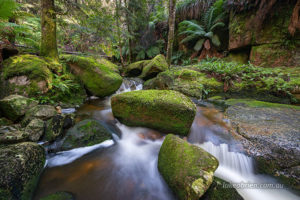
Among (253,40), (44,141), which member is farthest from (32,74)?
(253,40)

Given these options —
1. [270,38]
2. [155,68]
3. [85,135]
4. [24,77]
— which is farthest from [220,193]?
[270,38]

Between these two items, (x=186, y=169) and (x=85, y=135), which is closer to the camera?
(x=186, y=169)

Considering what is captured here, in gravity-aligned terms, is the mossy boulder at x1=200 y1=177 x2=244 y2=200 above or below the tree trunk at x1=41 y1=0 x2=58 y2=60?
below

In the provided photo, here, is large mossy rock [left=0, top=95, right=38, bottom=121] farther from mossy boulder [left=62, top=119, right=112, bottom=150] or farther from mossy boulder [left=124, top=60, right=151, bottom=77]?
mossy boulder [left=124, top=60, right=151, bottom=77]

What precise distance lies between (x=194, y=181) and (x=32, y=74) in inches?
172

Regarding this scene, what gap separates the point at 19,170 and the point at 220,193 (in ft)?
7.62

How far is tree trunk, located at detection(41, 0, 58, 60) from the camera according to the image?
3.66 meters

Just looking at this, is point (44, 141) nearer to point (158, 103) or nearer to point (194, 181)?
point (158, 103)

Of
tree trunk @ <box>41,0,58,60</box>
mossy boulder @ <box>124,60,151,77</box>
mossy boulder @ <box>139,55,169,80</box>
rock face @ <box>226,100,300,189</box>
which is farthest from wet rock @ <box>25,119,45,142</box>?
mossy boulder @ <box>124,60,151,77</box>

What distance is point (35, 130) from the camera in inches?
84.7

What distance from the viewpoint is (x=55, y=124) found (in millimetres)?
2357

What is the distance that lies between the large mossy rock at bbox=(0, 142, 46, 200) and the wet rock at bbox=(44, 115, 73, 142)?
1.55 feet

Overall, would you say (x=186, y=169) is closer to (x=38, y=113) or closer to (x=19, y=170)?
(x=19, y=170)

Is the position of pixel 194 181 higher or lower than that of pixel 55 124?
lower
